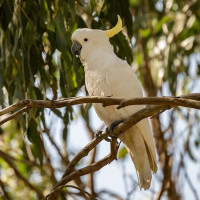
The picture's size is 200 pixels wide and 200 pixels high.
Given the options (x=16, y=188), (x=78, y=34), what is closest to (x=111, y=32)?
(x=78, y=34)

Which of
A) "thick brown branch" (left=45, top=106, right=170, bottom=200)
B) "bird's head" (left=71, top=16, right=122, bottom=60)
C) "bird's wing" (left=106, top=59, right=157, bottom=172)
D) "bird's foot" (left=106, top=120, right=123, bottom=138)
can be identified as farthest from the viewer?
"bird's head" (left=71, top=16, right=122, bottom=60)

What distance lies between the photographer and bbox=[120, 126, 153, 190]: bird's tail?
2.64 m

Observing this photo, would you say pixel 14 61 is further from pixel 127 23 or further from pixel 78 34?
pixel 127 23

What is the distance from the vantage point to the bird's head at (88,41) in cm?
282

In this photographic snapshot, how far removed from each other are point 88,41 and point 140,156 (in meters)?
0.65

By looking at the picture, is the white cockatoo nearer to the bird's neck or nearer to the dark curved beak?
the bird's neck

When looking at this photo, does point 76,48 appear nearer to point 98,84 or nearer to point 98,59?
point 98,59

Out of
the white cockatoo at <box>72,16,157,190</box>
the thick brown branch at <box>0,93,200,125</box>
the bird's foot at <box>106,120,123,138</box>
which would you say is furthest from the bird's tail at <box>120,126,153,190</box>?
the thick brown branch at <box>0,93,200,125</box>

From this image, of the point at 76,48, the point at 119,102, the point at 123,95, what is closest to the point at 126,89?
the point at 123,95

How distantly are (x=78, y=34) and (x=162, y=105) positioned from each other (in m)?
0.98

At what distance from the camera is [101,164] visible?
2303 millimetres

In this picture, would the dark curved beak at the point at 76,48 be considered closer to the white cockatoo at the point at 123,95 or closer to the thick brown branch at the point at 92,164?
the white cockatoo at the point at 123,95

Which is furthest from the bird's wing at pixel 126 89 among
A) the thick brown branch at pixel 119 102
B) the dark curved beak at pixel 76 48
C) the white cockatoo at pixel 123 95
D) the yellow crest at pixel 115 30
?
the thick brown branch at pixel 119 102

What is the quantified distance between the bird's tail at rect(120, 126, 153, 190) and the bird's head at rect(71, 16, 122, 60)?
47cm
